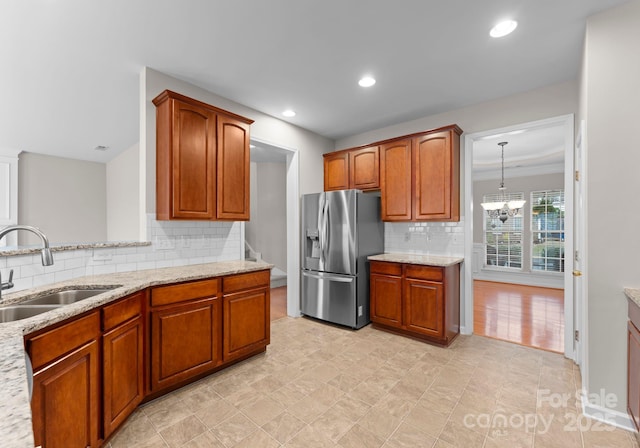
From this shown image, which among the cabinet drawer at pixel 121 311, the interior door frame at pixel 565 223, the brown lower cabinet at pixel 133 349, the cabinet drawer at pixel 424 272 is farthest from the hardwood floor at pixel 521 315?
the cabinet drawer at pixel 121 311

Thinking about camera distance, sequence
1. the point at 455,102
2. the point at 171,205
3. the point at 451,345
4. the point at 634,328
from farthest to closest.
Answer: the point at 455,102, the point at 451,345, the point at 171,205, the point at 634,328

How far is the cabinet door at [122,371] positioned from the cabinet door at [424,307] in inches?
100

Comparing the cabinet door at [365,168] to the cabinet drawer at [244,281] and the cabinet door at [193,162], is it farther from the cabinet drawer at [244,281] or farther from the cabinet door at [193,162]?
the cabinet door at [193,162]

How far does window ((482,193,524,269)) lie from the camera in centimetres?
680

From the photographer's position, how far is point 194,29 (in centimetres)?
212

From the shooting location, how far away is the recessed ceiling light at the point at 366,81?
2.83 metres

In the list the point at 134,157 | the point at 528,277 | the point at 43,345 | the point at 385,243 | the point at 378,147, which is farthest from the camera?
the point at 528,277

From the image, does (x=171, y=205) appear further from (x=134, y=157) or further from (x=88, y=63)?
Answer: (x=134, y=157)

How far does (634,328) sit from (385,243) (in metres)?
2.63

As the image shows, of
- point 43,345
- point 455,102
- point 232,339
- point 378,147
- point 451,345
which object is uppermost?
point 455,102

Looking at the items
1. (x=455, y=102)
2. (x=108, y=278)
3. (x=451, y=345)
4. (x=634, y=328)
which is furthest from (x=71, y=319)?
(x=455, y=102)

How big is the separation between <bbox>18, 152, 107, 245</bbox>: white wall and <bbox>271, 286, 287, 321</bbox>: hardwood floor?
410 cm

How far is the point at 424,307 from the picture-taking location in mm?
3156

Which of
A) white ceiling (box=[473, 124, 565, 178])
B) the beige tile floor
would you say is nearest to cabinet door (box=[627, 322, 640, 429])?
the beige tile floor
